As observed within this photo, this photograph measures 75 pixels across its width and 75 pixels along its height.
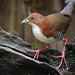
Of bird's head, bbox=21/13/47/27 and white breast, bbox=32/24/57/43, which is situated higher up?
bird's head, bbox=21/13/47/27

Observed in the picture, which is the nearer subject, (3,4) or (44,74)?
(44,74)

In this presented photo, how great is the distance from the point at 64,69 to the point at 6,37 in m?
0.69

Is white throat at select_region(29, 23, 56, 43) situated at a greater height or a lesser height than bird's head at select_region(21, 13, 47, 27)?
lesser

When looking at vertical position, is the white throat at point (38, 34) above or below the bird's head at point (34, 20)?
below

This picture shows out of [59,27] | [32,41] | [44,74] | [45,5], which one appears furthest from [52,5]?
[44,74]

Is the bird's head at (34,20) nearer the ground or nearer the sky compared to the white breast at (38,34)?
nearer the sky

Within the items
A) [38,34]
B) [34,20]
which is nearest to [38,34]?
[38,34]

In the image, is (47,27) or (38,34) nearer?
(38,34)

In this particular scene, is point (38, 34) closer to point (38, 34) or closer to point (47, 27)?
point (38, 34)

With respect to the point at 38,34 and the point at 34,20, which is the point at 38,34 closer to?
the point at 38,34

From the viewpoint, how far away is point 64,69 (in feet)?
15.1

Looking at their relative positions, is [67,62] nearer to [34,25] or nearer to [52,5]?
[34,25]

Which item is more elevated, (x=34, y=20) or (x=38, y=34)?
(x=34, y=20)

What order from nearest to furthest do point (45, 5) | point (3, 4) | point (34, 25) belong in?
point (34, 25) → point (3, 4) → point (45, 5)
